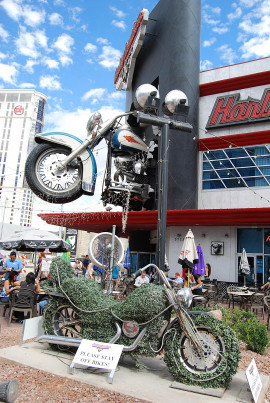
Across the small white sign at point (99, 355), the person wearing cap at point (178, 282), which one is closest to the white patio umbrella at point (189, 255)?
the person wearing cap at point (178, 282)

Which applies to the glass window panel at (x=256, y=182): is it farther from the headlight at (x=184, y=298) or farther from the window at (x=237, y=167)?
the headlight at (x=184, y=298)

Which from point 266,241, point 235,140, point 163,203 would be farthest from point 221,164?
point 163,203

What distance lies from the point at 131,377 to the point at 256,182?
586 inches

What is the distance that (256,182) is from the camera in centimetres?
1734

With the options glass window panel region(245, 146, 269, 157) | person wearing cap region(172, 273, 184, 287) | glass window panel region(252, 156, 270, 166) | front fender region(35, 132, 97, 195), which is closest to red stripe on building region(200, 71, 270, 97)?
glass window panel region(245, 146, 269, 157)

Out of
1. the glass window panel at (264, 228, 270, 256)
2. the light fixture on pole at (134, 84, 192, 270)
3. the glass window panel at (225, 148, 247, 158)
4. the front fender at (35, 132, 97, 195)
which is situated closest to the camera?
the front fender at (35, 132, 97, 195)

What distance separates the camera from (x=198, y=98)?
19.1 metres

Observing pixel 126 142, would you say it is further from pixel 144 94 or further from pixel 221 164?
pixel 221 164

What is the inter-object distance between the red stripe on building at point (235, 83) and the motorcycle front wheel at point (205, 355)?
54.1ft

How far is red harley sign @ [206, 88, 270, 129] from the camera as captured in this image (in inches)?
679

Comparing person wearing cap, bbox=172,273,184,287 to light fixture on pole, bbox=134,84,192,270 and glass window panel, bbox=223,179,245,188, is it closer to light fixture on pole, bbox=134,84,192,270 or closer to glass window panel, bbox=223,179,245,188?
light fixture on pole, bbox=134,84,192,270

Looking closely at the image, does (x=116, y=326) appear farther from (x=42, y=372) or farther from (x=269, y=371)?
(x=269, y=371)

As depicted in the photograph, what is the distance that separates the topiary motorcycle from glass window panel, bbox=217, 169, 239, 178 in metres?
14.2

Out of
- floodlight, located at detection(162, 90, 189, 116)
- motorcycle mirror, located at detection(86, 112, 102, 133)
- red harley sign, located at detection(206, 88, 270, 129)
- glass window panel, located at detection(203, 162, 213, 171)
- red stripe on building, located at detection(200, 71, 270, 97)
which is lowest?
motorcycle mirror, located at detection(86, 112, 102, 133)
